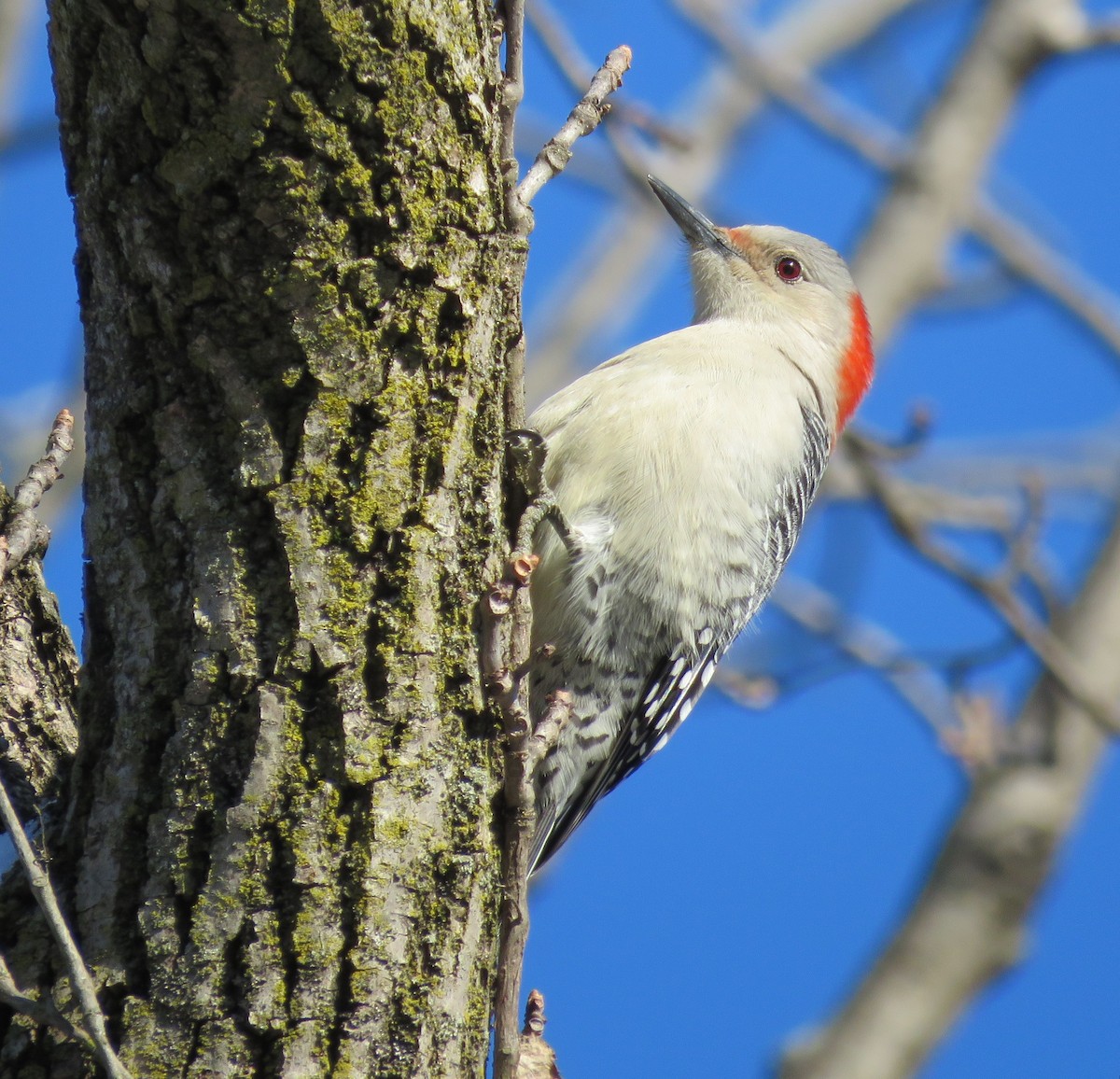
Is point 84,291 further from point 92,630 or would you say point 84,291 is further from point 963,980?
point 963,980

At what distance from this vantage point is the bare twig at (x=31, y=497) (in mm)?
3346

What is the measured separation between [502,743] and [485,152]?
130 centimetres

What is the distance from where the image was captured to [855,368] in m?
6.10

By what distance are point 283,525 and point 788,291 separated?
12.6 feet

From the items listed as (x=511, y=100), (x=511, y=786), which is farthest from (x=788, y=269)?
(x=511, y=786)

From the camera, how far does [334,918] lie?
2.70 m

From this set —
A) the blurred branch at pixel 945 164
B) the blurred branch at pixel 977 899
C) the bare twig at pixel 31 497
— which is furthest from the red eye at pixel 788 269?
the bare twig at pixel 31 497

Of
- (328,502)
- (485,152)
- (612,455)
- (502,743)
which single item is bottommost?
(502,743)

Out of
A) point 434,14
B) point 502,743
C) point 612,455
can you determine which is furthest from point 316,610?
point 612,455

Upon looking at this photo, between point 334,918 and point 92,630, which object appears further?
point 92,630

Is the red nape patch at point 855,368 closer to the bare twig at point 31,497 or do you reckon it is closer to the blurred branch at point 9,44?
the bare twig at point 31,497

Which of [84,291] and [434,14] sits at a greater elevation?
[434,14]

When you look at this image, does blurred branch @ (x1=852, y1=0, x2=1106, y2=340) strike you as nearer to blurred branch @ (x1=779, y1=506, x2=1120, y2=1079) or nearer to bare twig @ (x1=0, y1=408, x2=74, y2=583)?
blurred branch @ (x1=779, y1=506, x2=1120, y2=1079)

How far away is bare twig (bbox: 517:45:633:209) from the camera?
10.3 feet
